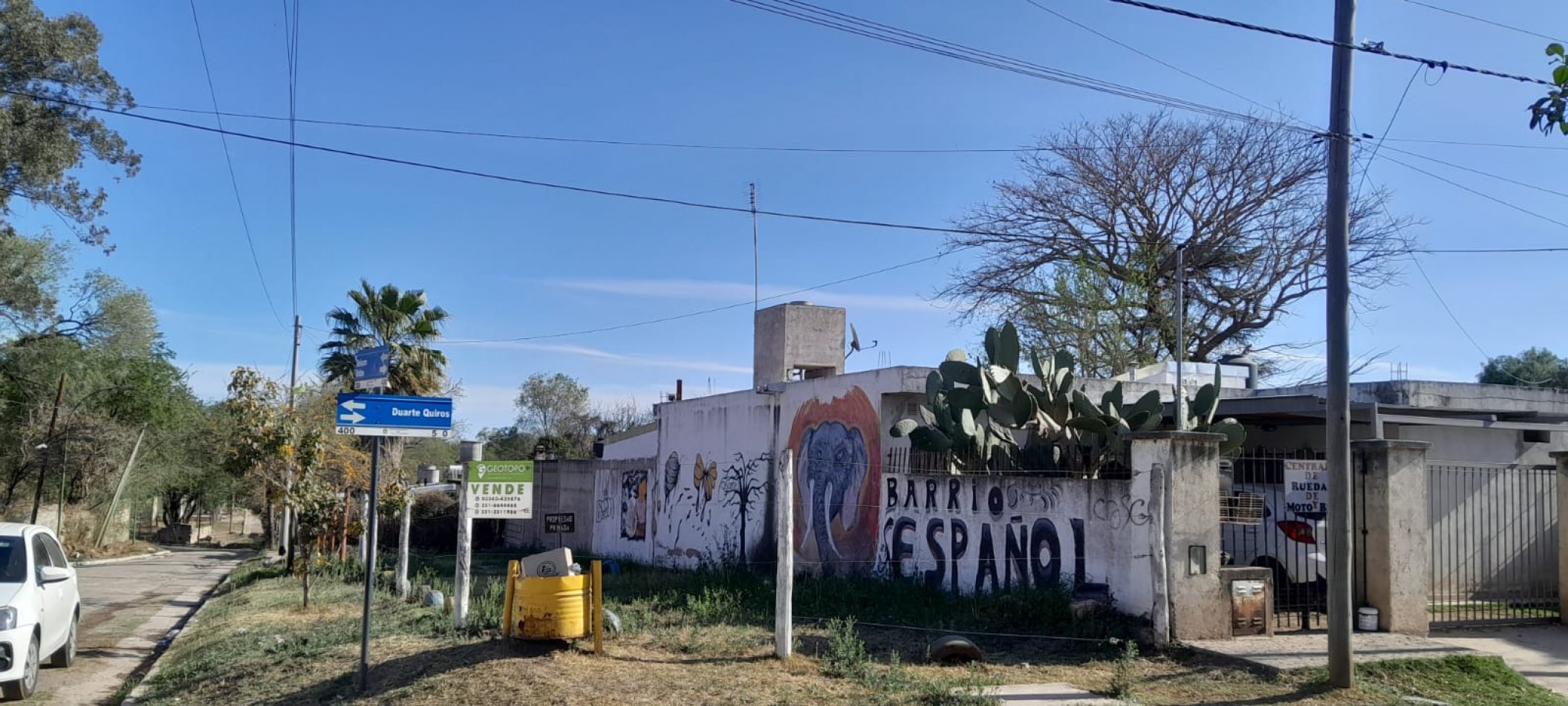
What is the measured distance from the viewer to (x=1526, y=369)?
43188 mm

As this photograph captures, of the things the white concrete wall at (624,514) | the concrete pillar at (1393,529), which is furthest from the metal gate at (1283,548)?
the white concrete wall at (624,514)

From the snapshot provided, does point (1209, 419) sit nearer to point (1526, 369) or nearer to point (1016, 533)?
point (1016, 533)

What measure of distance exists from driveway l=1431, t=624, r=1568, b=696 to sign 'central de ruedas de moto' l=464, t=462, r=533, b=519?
9416 millimetres

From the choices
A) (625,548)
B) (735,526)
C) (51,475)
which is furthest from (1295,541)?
(51,475)

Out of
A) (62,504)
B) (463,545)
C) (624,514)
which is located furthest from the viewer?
(62,504)

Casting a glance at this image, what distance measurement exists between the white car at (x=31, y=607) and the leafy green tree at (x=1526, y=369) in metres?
44.9

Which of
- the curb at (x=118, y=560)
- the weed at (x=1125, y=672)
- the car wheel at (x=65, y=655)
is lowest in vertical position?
the curb at (x=118, y=560)

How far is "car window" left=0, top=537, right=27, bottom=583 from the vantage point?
32.3ft

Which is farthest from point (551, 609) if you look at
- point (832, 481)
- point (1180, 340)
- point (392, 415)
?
point (1180, 340)

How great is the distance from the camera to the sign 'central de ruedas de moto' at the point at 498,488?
11.3m

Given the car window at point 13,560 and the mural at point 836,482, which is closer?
the car window at point 13,560

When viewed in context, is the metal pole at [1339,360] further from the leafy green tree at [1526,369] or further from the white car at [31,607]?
the leafy green tree at [1526,369]

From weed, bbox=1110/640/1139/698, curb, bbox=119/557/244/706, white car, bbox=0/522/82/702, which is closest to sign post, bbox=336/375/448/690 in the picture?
curb, bbox=119/557/244/706

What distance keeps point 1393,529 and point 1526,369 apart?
133ft
